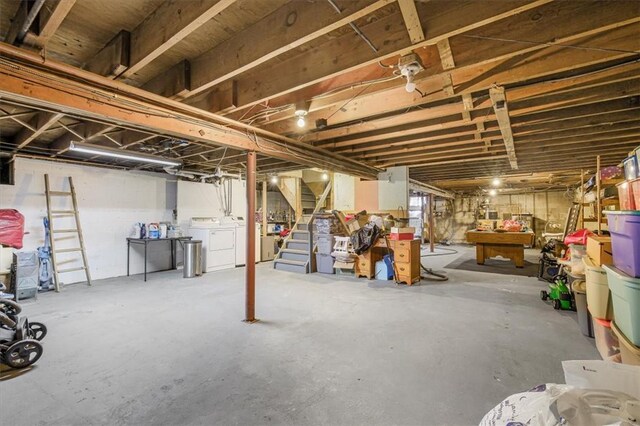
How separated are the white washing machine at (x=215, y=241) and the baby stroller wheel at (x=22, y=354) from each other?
3.99 meters

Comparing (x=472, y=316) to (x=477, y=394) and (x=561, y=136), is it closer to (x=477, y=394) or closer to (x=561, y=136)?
(x=477, y=394)

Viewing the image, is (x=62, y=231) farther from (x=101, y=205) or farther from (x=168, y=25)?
(x=168, y=25)

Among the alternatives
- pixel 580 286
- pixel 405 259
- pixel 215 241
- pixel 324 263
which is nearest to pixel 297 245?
pixel 324 263

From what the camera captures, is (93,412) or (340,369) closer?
(93,412)

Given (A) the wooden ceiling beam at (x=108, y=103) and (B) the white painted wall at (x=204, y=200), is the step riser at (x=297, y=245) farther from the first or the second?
(A) the wooden ceiling beam at (x=108, y=103)

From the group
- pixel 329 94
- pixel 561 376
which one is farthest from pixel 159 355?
pixel 561 376

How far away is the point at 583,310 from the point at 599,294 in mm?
965

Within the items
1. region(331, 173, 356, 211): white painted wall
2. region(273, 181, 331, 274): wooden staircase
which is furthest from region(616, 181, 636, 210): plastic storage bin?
region(331, 173, 356, 211): white painted wall

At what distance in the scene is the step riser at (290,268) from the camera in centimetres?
630

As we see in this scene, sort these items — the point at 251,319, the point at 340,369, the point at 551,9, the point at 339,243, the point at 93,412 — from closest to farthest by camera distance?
the point at 551,9 → the point at 93,412 → the point at 340,369 → the point at 251,319 → the point at 339,243

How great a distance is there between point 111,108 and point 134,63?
2.11 ft

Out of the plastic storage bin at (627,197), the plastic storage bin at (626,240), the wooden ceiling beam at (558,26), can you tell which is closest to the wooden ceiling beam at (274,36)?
the wooden ceiling beam at (558,26)

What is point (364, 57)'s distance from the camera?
6.29 feet

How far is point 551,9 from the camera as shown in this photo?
5.44 feet
